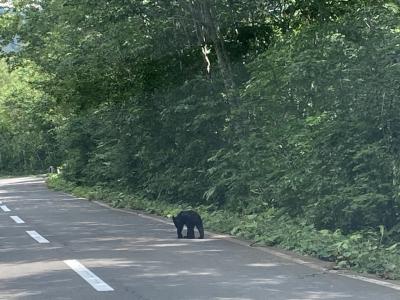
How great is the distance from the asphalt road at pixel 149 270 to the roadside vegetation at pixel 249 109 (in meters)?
0.94

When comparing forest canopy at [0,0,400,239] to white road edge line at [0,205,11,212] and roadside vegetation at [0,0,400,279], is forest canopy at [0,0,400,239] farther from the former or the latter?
white road edge line at [0,205,11,212]

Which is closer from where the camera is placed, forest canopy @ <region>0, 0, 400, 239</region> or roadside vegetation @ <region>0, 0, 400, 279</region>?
roadside vegetation @ <region>0, 0, 400, 279</region>

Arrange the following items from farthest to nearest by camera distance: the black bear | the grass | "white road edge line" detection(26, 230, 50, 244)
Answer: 1. "white road edge line" detection(26, 230, 50, 244)
2. the black bear
3. the grass

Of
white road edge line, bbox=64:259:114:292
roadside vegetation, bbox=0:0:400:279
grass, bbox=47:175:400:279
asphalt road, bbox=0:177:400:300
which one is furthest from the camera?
roadside vegetation, bbox=0:0:400:279

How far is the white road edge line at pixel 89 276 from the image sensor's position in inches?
334

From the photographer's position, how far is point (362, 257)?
9633 millimetres

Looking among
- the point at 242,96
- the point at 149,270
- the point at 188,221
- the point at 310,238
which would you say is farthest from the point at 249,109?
the point at 149,270

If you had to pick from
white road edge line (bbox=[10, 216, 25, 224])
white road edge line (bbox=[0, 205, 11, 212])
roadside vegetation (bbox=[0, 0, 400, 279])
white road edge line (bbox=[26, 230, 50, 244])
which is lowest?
white road edge line (bbox=[26, 230, 50, 244])

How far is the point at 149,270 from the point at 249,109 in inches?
301

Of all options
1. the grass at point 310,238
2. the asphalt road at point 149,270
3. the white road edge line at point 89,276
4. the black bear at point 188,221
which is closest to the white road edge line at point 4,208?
the grass at point 310,238

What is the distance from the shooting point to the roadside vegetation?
448 inches

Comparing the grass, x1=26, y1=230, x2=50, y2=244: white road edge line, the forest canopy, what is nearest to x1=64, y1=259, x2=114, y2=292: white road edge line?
x1=26, y1=230, x2=50, y2=244: white road edge line

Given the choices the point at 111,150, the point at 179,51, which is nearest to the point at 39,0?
the point at 111,150

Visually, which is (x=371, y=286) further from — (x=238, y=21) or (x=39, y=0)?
(x=39, y=0)
